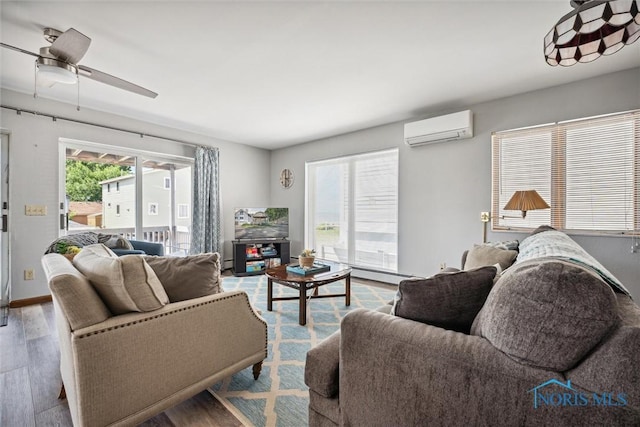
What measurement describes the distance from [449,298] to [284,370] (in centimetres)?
138

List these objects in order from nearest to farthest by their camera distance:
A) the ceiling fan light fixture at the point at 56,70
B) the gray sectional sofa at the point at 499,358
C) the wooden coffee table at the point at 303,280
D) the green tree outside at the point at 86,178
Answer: the gray sectional sofa at the point at 499,358, the ceiling fan light fixture at the point at 56,70, the wooden coffee table at the point at 303,280, the green tree outside at the point at 86,178

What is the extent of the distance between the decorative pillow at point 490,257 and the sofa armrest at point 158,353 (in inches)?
70.2

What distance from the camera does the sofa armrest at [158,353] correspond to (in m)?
1.15

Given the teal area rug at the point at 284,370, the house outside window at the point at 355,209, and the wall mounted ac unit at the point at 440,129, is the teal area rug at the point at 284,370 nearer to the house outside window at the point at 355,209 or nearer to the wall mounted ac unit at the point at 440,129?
the house outside window at the point at 355,209

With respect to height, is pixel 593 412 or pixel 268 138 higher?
pixel 268 138

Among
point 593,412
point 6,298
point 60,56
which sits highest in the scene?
point 60,56

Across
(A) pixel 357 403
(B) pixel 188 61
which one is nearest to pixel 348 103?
(B) pixel 188 61

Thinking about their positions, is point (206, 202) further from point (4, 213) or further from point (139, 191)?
point (4, 213)

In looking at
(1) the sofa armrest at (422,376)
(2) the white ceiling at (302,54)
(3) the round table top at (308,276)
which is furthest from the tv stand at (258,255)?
(1) the sofa armrest at (422,376)

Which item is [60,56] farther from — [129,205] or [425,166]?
[425,166]

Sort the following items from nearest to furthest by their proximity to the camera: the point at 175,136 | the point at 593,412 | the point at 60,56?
the point at 593,412, the point at 60,56, the point at 175,136

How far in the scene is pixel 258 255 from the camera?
4852 mm

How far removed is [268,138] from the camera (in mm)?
4992

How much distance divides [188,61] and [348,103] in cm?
178
